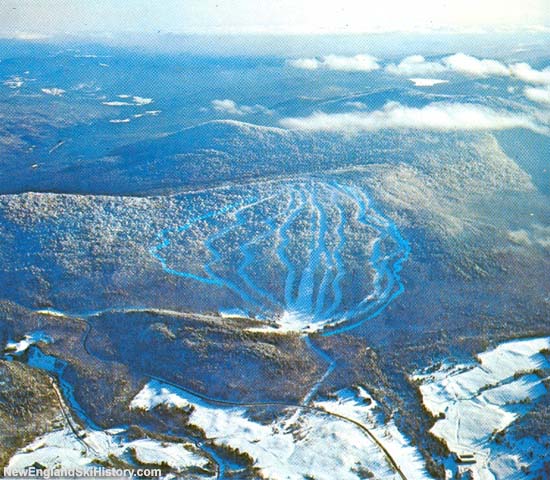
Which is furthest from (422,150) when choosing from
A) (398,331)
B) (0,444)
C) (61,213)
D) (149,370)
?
(0,444)

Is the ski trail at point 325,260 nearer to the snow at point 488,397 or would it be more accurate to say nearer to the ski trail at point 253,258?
the ski trail at point 253,258

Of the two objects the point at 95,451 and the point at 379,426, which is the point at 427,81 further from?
the point at 95,451

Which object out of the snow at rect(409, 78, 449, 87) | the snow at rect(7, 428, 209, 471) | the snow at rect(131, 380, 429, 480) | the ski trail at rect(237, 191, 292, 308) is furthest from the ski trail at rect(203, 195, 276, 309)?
the snow at rect(409, 78, 449, 87)

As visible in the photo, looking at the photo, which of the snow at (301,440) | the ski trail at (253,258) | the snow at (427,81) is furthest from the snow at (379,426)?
the snow at (427,81)

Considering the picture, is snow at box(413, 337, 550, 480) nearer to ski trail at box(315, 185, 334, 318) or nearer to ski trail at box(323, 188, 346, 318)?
ski trail at box(323, 188, 346, 318)

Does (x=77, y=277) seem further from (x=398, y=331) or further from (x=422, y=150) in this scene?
(x=422, y=150)

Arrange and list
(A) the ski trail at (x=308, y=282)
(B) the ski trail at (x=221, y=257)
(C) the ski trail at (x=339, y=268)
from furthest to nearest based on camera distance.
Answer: (B) the ski trail at (x=221, y=257), (A) the ski trail at (x=308, y=282), (C) the ski trail at (x=339, y=268)
